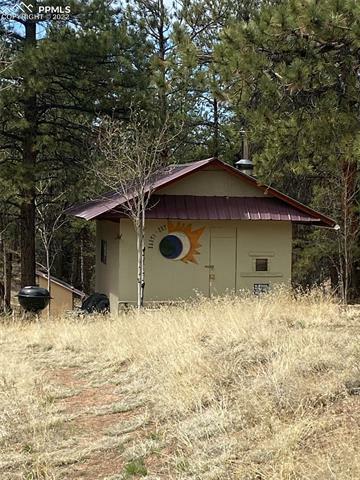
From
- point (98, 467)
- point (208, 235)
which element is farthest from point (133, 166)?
point (98, 467)

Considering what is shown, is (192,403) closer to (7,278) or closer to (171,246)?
(171,246)

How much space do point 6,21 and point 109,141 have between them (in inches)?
210

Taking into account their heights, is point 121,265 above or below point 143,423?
above

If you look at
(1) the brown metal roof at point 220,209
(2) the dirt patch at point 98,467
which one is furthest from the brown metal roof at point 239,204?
(2) the dirt patch at point 98,467

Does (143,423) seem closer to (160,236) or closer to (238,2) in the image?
(160,236)

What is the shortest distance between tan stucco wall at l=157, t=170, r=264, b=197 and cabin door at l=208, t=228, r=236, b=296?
1.05 meters

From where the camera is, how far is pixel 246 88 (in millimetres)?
7805

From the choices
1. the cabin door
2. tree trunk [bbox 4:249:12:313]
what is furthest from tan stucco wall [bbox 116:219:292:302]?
tree trunk [bbox 4:249:12:313]

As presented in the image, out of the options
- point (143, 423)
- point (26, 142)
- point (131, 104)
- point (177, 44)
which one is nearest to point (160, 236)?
point (131, 104)

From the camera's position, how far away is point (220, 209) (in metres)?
16.0

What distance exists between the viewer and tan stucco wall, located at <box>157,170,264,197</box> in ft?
53.9

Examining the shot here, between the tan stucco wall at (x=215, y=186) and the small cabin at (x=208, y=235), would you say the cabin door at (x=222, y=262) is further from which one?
the tan stucco wall at (x=215, y=186)

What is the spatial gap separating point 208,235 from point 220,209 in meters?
0.86

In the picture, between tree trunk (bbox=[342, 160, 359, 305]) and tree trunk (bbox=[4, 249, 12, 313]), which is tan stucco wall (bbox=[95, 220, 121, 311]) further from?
tree trunk (bbox=[4, 249, 12, 313])
